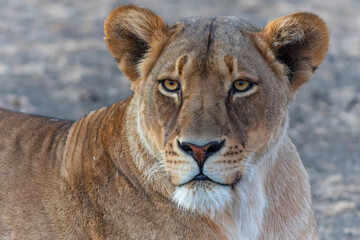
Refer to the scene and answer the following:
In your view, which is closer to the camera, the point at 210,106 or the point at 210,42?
the point at 210,106

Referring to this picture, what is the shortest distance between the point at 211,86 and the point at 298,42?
53cm

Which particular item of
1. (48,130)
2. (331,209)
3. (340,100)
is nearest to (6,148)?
(48,130)

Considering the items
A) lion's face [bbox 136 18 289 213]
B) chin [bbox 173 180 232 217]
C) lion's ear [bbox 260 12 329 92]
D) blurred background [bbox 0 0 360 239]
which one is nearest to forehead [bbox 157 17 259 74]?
lion's face [bbox 136 18 289 213]

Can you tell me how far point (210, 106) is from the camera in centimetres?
257

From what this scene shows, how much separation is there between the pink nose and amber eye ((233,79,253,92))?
0.30 metres

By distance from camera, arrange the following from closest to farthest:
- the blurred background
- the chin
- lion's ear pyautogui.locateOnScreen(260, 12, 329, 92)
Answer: the chin → lion's ear pyautogui.locateOnScreen(260, 12, 329, 92) → the blurred background

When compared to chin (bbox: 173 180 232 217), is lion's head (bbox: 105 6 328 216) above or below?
above

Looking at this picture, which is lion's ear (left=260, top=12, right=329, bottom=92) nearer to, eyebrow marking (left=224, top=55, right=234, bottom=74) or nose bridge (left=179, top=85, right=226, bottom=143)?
eyebrow marking (left=224, top=55, right=234, bottom=74)

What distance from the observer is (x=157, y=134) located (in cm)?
275

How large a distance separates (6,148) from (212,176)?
4.81ft

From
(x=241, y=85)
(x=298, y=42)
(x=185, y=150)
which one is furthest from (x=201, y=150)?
(x=298, y=42)

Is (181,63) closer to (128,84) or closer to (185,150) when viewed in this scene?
(185,150)

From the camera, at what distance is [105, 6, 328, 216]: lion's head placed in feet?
8.26

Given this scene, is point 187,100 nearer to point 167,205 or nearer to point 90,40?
point 167,205
